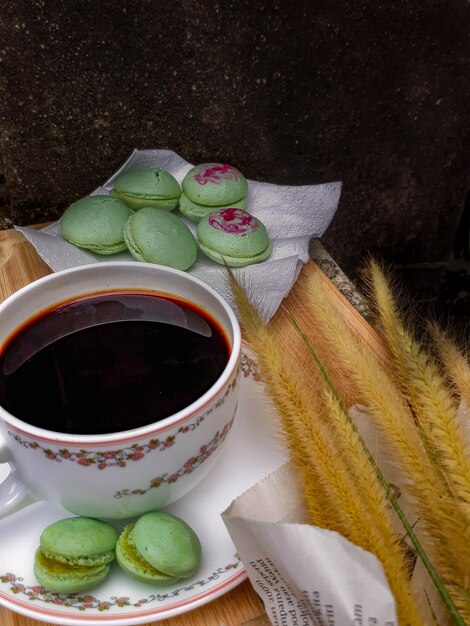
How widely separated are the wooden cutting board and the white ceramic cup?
0.27 feet

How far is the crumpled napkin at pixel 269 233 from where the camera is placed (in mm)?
745

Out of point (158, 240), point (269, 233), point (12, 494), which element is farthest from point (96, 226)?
point (12, 494)

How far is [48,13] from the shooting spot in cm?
74

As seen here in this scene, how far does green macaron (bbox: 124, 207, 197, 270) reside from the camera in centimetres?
74

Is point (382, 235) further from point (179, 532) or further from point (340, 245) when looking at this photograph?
point (179, 532)

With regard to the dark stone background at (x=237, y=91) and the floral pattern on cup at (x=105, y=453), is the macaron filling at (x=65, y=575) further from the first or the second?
the dark stone background at (x=237, y=91)

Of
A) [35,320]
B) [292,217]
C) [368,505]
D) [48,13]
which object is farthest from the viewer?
[292,217]

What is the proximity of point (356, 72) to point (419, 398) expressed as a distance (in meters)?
0.55

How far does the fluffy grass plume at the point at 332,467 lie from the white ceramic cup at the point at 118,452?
48mm

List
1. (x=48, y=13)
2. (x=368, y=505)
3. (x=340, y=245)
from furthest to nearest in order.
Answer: (x=340, y=245) → (x=48, y=13) → (x=368, y=505)

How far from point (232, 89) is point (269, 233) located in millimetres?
200

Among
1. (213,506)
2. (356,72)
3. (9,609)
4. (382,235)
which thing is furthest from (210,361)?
(382,235)

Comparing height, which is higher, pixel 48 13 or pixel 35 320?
pixel 48 13

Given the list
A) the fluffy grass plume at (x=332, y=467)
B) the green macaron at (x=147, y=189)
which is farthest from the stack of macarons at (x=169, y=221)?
the fluffy grass plume at (x=332, y=467)
